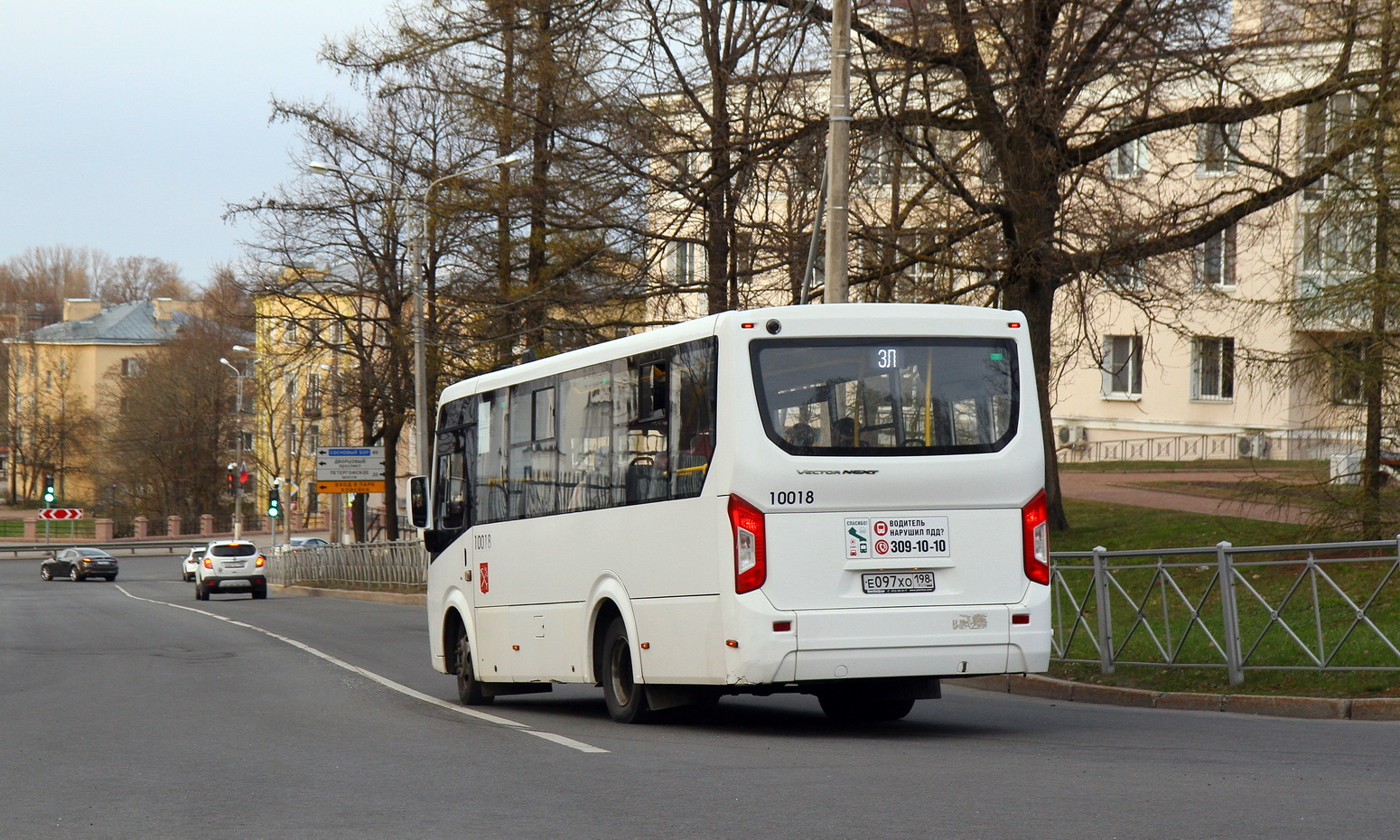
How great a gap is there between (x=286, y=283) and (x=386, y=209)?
10.7 feet

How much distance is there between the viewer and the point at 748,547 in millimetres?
10367

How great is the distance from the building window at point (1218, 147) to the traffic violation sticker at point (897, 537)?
529 inches

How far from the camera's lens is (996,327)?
11070mm

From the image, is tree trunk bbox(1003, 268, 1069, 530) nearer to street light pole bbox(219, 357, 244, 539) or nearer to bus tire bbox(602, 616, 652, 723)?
bus tire bbox(602, 616, 652, 723)

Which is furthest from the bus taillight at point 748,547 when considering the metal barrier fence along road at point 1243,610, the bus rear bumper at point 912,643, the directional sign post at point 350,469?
the directional sign post at point 350,469

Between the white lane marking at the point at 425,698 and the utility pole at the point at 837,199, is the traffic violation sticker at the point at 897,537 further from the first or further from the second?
the utility pole at the point at 837,199

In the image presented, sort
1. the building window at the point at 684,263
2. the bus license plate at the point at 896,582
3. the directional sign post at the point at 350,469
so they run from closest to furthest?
the bus license plate at the point at 896,582 < the building window at the point at 684,263 < the directional sign post at the point at 350,469

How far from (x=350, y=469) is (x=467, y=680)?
1251 inches

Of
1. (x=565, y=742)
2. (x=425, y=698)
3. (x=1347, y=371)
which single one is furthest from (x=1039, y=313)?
(x=565, y=742)

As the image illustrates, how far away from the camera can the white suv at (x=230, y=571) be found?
46750 millimetres

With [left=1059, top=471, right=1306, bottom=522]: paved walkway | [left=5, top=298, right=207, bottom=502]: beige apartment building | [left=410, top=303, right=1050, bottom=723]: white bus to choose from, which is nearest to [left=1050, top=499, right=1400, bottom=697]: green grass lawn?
[left=410, top=303, right=1050, bottom=723]: white bus

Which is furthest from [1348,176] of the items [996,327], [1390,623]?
[996,327]

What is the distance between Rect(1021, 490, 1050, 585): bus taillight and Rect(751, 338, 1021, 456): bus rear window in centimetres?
49

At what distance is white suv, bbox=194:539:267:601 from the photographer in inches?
1841
